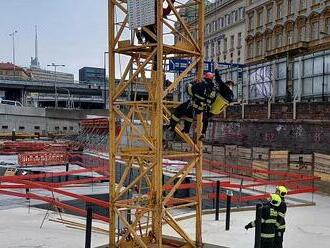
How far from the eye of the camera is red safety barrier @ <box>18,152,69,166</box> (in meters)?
27.0

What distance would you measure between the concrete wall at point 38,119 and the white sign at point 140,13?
54.6 meters

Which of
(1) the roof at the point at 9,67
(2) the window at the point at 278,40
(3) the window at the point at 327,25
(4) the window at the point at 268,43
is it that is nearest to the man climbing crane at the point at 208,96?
(3) the window at the point at 327,25

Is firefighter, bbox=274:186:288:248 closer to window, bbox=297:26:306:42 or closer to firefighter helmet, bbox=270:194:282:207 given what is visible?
firefighter helmet, bbox=270:194:282:207

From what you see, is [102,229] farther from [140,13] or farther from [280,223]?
[140,13]

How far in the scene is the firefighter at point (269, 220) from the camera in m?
8.23

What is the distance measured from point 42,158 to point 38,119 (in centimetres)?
3814

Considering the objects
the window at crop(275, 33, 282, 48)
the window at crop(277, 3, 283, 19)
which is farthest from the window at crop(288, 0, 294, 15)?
the window at crop(275, 33, 282, 48)

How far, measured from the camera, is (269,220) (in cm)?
830

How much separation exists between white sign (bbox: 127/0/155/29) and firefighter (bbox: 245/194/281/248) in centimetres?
431

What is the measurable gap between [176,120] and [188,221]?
4.74 metres

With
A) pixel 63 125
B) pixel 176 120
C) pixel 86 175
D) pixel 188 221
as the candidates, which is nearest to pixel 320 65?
pixel 86 175

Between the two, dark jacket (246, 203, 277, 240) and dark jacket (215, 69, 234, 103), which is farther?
dark jacket (215, 69, 234, 103)

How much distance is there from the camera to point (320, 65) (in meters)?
27.0

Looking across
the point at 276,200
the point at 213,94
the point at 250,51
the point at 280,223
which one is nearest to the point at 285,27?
the point at 250,51
